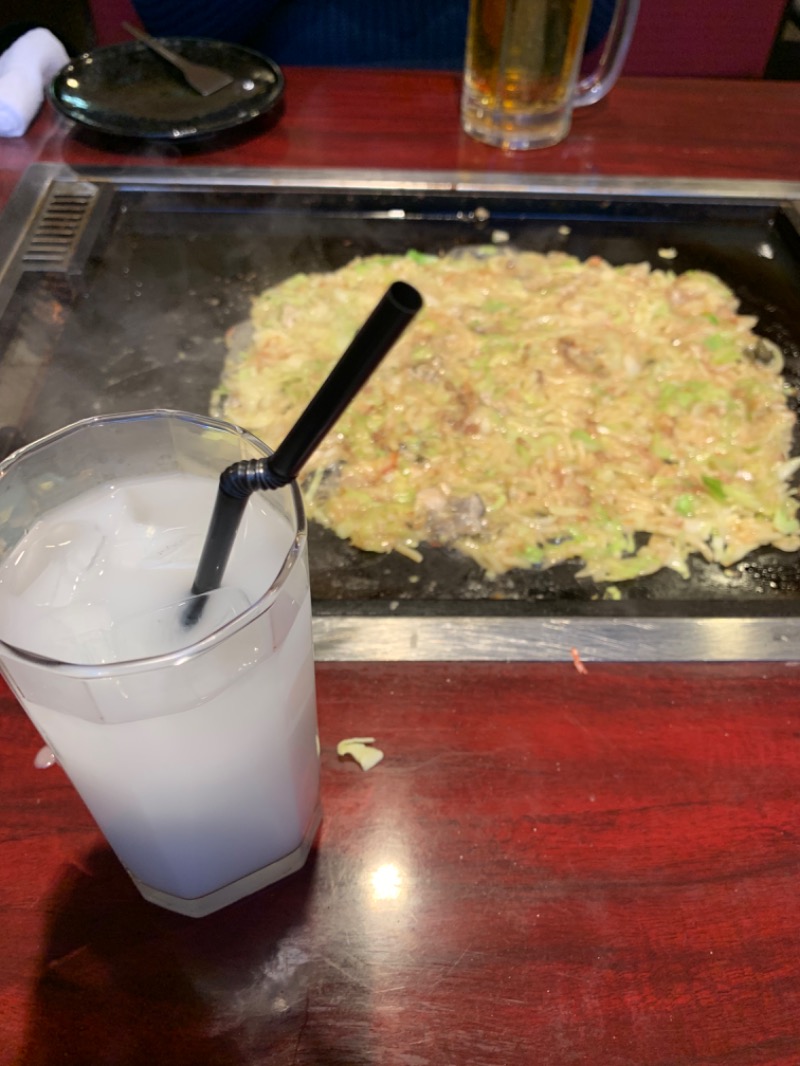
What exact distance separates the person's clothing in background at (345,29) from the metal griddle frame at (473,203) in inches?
32.0

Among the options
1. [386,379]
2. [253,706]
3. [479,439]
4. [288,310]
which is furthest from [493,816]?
[288,310]

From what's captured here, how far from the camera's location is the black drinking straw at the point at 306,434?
0.51 meters

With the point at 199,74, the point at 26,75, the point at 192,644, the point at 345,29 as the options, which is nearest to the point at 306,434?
the point at 192,644

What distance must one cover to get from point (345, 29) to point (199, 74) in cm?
71

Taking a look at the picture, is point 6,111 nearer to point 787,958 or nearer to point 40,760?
point 40,760

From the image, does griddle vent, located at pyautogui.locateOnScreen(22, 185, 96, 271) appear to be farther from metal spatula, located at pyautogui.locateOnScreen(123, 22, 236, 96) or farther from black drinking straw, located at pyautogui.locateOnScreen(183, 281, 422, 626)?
black drinking straw, located at pyautogui.locateOnScreen(183, 281, 422, 626)

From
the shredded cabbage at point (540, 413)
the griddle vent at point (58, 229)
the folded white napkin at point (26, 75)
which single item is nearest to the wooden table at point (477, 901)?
the shredded cabbage at point (540, 413)

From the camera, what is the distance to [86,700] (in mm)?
602

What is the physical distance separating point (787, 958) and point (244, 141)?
6.69 feet

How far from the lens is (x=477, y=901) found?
84 cm

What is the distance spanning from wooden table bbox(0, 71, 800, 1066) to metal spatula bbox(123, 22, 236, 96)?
1700 mm

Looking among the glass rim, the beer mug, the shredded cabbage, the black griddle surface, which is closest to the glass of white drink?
the glass rim

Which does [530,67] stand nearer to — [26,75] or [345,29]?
[345,29]

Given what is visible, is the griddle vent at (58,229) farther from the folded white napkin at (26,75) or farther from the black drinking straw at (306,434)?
the black drinking straw at (306,434)
